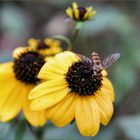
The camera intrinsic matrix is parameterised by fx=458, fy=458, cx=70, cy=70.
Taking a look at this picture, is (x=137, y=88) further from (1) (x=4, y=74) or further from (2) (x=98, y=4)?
(1) (x=4, y=74)

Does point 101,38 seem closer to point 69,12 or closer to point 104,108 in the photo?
point 69,12

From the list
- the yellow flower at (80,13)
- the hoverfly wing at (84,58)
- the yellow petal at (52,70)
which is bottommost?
the yellow petal at (52,70)

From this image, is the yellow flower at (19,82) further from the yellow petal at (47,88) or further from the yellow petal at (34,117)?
the yellow petal at (47,88)

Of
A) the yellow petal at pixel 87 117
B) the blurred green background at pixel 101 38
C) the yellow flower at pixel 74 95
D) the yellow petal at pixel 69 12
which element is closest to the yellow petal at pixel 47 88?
the yellow flower at pixel 74 95

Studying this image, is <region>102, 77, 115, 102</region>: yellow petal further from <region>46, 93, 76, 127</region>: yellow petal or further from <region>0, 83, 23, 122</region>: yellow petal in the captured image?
<region>0, 83, 23, 122</region>: yellow petal

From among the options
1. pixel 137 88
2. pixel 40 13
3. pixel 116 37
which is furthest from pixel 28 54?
pixel 40 13

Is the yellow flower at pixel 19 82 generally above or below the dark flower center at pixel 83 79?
below

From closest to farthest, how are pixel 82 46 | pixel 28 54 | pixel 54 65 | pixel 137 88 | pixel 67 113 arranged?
1. pixel 67 113
2. pixel 54 65
3. pixel 28 54
4. pixel 137 88
5. pixel 82 46
